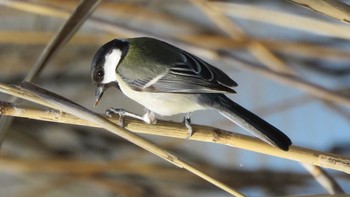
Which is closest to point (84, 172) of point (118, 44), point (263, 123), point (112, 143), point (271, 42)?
point (112, 143)

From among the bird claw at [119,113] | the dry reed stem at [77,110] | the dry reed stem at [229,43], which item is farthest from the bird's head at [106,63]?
the dry reed stem at [229,43]

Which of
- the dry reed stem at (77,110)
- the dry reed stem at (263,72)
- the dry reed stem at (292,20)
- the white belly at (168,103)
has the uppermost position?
the dry reed stem at (292,20)

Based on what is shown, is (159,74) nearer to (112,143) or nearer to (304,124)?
(112,143)

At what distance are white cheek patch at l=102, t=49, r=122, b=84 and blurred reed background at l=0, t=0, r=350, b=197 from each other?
0.15 feet

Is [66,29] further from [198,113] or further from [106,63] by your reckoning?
[198,113]

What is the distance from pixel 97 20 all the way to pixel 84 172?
534 mm

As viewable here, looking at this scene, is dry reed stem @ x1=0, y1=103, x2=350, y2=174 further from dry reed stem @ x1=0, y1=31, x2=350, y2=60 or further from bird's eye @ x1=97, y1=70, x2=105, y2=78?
dry reed stem @ x1=0, y1=31, x2=350, y2=60

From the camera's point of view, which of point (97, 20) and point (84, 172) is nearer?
point (97, 20)

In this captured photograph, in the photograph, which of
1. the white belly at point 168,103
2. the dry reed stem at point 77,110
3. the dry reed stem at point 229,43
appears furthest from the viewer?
the dry reed stem at point 229,43

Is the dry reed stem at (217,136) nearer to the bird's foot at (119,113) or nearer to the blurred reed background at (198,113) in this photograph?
the bird's foot at (119,113)

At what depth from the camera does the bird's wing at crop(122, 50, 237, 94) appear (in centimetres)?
71

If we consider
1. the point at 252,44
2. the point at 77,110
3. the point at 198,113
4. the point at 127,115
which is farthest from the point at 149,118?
the point at 198,113

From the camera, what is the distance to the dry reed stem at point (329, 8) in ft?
1.87

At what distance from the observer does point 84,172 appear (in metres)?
1.34
